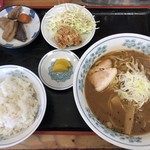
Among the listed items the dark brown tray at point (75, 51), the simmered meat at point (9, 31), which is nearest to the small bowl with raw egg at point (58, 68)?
the dark brown tray at point (75, 51)

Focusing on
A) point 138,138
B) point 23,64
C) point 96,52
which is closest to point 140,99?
point 138,138

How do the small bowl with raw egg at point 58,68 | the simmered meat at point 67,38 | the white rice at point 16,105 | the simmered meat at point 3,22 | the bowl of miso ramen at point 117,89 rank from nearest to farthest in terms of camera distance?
the bowl of miso ramen at point 117,89
the white rice at point 16,105
the small bowl with raw egg at point 58,68
the simmered meat at point 67,38
the simmered meat at point 3,22

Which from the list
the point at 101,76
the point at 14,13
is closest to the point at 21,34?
the point at 14,13

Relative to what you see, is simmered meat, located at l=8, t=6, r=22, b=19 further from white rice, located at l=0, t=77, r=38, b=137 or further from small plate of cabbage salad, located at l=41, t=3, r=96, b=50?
white rice, located at l=0, t=77, r=38, b=137

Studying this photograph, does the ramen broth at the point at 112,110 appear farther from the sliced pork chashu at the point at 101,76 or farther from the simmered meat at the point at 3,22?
the simmered meat at the point at 3,22

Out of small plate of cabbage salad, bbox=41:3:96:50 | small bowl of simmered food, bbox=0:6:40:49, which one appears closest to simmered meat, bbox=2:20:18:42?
small bowl of simmered food, bbox=0:6:40:49
